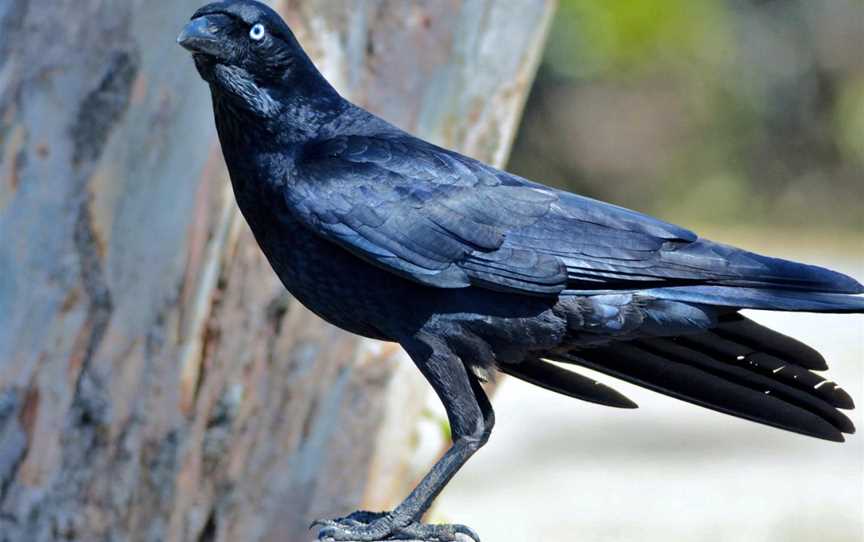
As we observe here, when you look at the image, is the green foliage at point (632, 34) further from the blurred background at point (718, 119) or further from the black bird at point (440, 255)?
the black bird at point (440, 255)

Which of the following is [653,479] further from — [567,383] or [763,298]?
[763,298]

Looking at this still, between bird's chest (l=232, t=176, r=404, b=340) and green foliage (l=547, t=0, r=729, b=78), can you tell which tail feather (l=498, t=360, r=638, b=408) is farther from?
green foliage (l=547, t=0, r=729, b=78)

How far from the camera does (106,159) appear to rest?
3.84m

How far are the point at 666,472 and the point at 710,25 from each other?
25.3 feet

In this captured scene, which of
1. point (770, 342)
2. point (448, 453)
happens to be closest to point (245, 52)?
point (448, 453)

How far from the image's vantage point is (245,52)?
297 cm

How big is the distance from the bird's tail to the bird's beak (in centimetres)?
111

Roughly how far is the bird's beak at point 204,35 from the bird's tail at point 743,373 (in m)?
1.11

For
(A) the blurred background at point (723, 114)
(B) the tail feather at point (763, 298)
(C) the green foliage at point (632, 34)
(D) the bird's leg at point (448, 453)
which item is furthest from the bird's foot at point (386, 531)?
(A) the blurred background at point (723, 114)

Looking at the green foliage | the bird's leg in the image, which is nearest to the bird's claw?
the bird's leg

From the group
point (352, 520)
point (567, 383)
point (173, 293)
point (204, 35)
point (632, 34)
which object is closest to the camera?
point (204, 35)

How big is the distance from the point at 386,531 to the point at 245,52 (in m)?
1.17

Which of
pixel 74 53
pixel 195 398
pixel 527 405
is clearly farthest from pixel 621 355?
pixel 527 405

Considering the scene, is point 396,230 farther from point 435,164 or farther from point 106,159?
point 106,159
